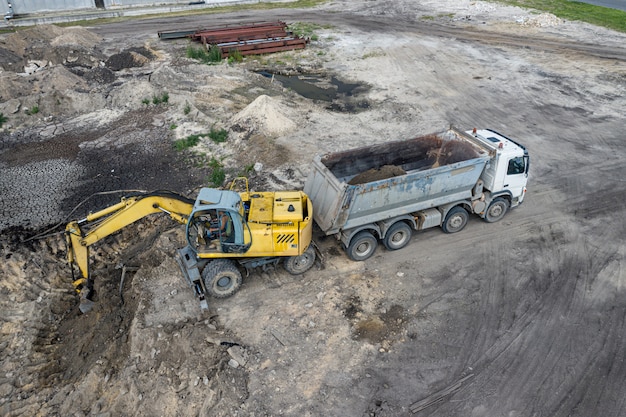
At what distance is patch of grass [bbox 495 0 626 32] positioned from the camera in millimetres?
30609

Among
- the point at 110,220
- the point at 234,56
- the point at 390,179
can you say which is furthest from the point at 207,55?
the point at 390,179

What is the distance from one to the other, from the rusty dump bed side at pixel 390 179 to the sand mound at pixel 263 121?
5974 mm

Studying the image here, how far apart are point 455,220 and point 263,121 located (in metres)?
8.62

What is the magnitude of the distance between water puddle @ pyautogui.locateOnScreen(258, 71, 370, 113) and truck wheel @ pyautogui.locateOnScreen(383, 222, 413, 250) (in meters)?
9.45

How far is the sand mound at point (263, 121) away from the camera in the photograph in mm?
17031

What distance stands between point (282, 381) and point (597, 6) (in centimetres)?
4049

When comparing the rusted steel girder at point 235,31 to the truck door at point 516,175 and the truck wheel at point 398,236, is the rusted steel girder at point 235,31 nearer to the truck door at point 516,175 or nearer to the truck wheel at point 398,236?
the truck wheel at point 398,236

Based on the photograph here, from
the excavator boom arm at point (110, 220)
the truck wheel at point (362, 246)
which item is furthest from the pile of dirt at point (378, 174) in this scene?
the excavator boom arm at point (110, 220)

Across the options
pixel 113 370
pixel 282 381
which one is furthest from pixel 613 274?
pixel 113 370

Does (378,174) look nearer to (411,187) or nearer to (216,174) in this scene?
(411,187)

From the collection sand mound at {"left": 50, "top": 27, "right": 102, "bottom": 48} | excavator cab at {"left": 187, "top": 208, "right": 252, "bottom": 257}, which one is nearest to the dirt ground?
excavator cab at {"left": 187, "top": 208, "right": 252, "bottom": 257}

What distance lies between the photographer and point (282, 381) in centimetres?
847

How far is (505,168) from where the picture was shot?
38.4ft

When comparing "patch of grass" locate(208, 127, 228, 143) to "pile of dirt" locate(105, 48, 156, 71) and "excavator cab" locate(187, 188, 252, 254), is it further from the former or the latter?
"pile of dirt" locate(105, 48, 156, 71)
